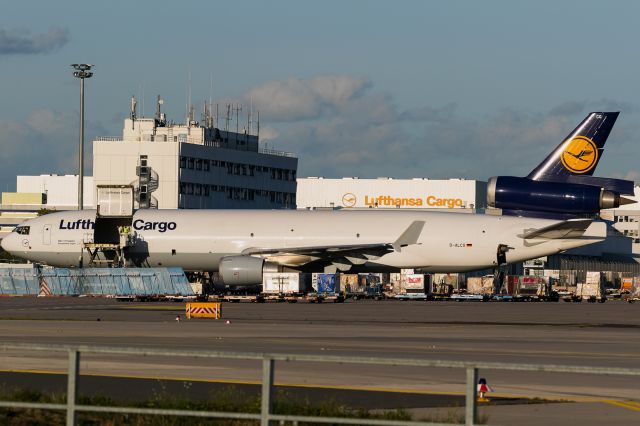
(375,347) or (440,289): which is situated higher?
(440,289)

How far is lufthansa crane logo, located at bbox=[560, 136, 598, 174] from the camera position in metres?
76.9

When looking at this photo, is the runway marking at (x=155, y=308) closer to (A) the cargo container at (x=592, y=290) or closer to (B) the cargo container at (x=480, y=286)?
(B) the cargo container at (x=480, y=286)

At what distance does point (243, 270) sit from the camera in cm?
7075

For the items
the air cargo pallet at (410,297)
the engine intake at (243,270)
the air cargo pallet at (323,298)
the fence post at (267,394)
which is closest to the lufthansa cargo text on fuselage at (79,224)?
the engine intake at (243,270)

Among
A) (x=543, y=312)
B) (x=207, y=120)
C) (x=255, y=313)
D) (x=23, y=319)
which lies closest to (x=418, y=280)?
(x=543, y=312)

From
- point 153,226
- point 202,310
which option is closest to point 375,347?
point 202,310

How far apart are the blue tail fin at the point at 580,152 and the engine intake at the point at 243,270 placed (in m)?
19.0

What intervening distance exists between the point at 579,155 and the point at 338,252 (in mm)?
16684

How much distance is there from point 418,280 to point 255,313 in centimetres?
2648

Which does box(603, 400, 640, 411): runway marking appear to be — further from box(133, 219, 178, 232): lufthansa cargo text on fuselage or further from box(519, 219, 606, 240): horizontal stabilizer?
box(133, 219, 178, 232): lufthansa cargo text on fuselage

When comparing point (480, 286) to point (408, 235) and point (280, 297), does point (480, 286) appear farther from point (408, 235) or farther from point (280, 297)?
point (280, 297)

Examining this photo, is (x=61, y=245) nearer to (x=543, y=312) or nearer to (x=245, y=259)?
(x=245, y=259)

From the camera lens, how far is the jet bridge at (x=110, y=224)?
7700 centimetres

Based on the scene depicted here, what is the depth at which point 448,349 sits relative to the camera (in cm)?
3059
